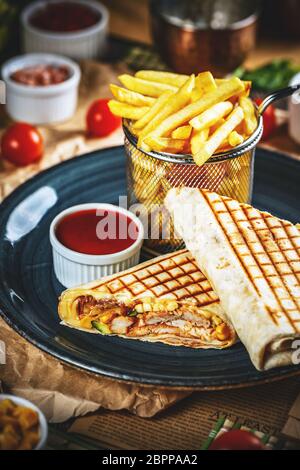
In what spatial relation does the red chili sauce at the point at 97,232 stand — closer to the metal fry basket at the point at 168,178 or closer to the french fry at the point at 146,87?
the metal fry basket at the point at 168,178

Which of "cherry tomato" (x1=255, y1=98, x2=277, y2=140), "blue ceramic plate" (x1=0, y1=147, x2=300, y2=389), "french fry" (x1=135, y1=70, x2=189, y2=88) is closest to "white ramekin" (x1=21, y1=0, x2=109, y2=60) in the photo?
"cherry tomato" (x1=255, y1=98, x2=277, y2=140)

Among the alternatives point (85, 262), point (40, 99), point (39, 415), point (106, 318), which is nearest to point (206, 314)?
point (106, 318)

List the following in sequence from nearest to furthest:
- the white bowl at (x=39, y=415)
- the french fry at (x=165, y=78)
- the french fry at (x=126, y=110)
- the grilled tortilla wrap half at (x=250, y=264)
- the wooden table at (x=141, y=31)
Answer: the white bowl at (x=39, y=415) → the grilled tortilla wrap half at (x=250, y=264) → the french fry at (x=126, y=110) → the french fry at (x=165, y=78) → the wooden table at (x=141, y=31)

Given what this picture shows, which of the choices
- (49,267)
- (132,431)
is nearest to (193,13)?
(49,267)

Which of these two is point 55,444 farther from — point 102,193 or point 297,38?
point 297,38

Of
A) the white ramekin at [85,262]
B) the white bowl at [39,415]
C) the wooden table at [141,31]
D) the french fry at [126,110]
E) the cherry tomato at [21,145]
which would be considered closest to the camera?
the white bowl at [39,415]

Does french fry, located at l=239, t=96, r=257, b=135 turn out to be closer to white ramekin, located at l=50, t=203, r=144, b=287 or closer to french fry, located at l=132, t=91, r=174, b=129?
french fry, located at l=132, t=91, r=174, b=129

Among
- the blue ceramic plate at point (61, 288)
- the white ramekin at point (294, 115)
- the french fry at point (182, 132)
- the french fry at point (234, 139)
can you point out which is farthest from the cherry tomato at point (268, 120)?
the french fry at point (182, 132)
